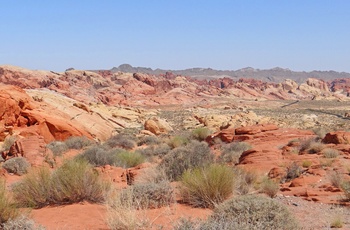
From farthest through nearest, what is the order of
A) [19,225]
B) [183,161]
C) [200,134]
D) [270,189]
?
[200,134] → [183,161] → [270,189] → [19,225]

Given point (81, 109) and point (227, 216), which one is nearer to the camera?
point (227, 216)

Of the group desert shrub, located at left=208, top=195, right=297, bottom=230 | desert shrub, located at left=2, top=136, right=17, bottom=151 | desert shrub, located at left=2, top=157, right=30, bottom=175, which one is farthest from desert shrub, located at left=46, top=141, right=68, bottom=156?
desert shrub, located at left=208, top=195, right=297, bottom=230

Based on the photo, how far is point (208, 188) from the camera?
23.9 ft

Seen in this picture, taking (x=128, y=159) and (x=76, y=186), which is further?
(x=128, y=159)

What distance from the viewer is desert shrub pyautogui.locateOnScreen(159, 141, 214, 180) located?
10922mm

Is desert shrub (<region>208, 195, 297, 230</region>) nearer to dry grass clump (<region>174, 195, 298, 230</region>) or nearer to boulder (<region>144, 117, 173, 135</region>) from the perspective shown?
dry grass clump (<region>174, 195, 298, 230</region>)

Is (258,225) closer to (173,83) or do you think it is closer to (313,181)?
(313,181)

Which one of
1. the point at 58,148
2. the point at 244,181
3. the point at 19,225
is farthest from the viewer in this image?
the point at 58,148

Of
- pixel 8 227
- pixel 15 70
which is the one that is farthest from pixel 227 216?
pixel 15 70

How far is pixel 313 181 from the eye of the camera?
10.3 meters

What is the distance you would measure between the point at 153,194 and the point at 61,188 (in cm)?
171

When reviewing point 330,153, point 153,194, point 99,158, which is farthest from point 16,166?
point 330,153

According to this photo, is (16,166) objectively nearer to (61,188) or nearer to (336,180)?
(61,188)

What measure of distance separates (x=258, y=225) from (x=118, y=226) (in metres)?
1.89
